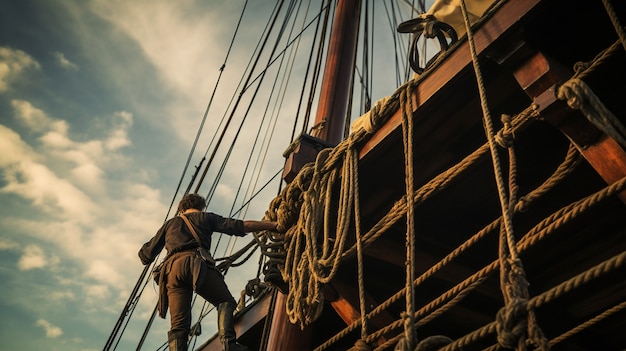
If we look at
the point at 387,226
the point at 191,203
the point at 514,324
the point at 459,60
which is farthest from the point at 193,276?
the point at 514,324

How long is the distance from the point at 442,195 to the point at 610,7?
136 centimetres

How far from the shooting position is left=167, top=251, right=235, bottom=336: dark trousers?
11.3 ft

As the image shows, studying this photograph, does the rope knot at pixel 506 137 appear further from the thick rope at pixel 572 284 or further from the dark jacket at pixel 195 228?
the dark jacket at pixel 195 228

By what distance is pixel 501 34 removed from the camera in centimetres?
203

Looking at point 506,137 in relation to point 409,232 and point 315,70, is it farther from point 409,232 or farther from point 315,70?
point 315,70

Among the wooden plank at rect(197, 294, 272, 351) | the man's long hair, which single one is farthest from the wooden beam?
the man's long hair

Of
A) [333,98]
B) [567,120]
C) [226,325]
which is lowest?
[567,120]

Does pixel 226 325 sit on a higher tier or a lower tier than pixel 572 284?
higher

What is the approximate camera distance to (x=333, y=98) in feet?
17.1

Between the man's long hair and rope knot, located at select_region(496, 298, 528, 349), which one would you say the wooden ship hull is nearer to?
rope knot, located at select_region(496, 298, 528, 349)

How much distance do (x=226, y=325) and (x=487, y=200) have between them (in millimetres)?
1880

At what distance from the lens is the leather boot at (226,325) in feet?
11.4

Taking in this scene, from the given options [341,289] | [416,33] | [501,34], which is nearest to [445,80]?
[501,34]

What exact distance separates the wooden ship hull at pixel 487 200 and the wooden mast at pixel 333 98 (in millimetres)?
24
